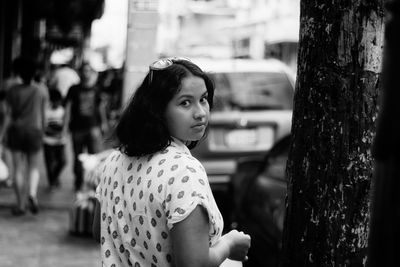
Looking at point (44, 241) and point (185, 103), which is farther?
point (44, 241)

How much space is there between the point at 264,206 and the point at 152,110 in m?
3.98

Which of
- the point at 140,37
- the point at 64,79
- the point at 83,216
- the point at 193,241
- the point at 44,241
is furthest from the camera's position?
the point at 64,79

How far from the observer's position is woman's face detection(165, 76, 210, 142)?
2.50 metres

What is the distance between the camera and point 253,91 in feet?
32.1

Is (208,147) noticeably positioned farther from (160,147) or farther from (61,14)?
(61,14)

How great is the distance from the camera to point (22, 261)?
7.06 m

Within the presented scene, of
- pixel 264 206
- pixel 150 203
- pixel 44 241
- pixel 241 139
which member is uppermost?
pixel 150 203

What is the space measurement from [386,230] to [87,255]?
6.31 m

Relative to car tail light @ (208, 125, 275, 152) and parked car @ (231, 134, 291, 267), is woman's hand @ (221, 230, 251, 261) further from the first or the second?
car tail light @ (208, 125, 275, 152)

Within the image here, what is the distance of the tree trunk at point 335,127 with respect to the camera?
2.62m

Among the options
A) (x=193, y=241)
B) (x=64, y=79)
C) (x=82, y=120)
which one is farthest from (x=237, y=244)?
(x=64, y=79)

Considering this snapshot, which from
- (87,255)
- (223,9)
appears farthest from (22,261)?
(223,9)

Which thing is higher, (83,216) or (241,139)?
(241,139)

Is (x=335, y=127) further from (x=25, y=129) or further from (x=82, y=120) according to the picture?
(x=82, y=120)
